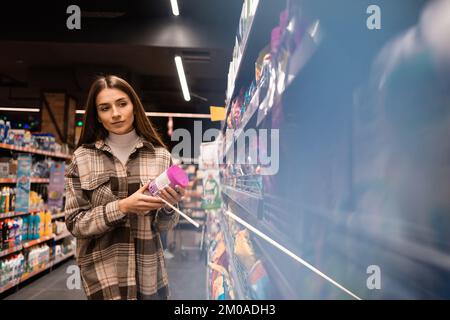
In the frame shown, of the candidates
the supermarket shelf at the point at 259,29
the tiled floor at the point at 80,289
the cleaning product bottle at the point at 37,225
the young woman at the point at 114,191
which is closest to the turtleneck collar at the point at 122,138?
the young woman at the point at 114,191

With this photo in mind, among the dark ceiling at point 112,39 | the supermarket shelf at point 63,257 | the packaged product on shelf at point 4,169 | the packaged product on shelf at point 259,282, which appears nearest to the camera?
the packaged product on shelf at point 259,282

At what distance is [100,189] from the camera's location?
3.89 feet

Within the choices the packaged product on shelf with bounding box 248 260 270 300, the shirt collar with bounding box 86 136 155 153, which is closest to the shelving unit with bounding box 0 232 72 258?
the shirt collar with bounding box 86 136 155 153

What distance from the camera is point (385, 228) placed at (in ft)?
1.31

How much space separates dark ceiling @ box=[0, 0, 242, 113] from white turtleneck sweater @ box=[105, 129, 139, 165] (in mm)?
2652

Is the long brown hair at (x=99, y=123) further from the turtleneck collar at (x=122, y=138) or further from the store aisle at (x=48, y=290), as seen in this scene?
the store aisle at (x=48, y=290)

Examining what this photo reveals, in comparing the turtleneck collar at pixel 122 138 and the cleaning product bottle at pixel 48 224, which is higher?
the turtleneck collar at pixel 122 138

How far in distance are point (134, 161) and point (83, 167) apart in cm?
17

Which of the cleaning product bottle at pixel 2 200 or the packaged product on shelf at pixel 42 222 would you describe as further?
the packaged product on shelf at pixel 42 222

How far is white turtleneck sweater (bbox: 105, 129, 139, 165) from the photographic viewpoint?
1.23 m

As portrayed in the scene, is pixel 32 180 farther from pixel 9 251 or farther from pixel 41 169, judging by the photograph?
pixel 9 251

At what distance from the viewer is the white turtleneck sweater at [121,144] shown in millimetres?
1230

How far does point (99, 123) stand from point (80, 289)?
3123 millimetres

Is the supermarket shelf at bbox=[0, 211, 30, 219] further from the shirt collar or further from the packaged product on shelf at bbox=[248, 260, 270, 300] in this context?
the packaged product on shelf at bbox=[248, 260, 270, 300]
